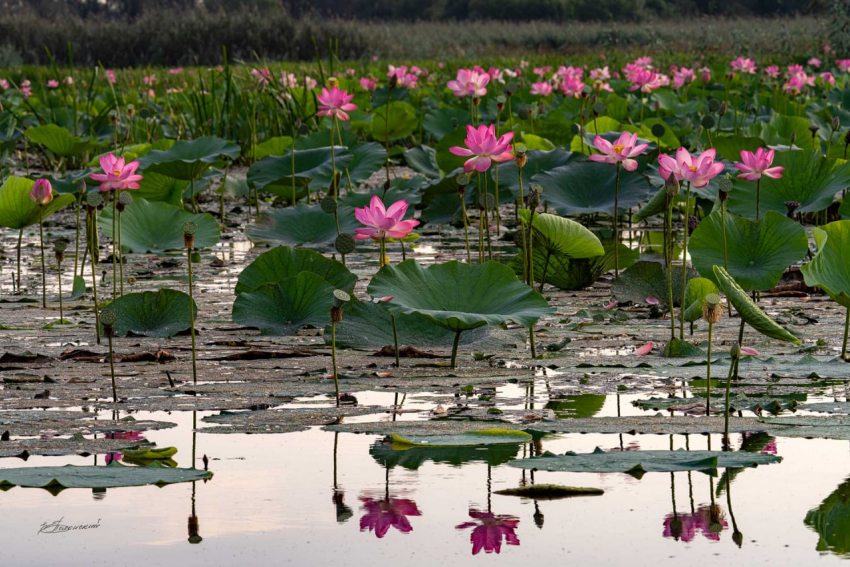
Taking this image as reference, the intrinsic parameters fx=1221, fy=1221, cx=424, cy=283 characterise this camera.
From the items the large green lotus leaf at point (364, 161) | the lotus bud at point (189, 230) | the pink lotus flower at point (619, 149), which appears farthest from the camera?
the large green lotus leaf at point (364, 161)

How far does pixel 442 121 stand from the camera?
6.58 meters

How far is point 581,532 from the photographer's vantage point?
133 centimetres

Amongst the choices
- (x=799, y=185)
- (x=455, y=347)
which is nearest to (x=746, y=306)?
(x=455, y=347)

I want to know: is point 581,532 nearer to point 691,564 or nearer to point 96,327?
point 691,564

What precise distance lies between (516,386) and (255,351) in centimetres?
57

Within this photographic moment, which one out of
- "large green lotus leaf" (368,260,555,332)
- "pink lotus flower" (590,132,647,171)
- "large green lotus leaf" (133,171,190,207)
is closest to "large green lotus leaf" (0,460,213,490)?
"large green lotus leaf" (368,260,555,332)

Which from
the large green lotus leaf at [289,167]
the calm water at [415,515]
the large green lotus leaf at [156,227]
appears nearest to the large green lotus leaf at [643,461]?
the calm water at [415,515]

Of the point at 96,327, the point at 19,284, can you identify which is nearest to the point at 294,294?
the point at 96,327

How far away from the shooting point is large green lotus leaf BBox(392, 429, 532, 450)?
170cm

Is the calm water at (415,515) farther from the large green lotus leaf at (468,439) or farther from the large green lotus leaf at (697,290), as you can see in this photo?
the large green lotus leaf at (697,290)

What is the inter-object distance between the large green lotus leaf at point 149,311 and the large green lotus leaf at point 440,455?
1065 mm

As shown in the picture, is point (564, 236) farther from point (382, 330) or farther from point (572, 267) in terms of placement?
point (382, 330)

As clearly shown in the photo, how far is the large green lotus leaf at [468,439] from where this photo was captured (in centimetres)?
170

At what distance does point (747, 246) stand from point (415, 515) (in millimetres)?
1580
